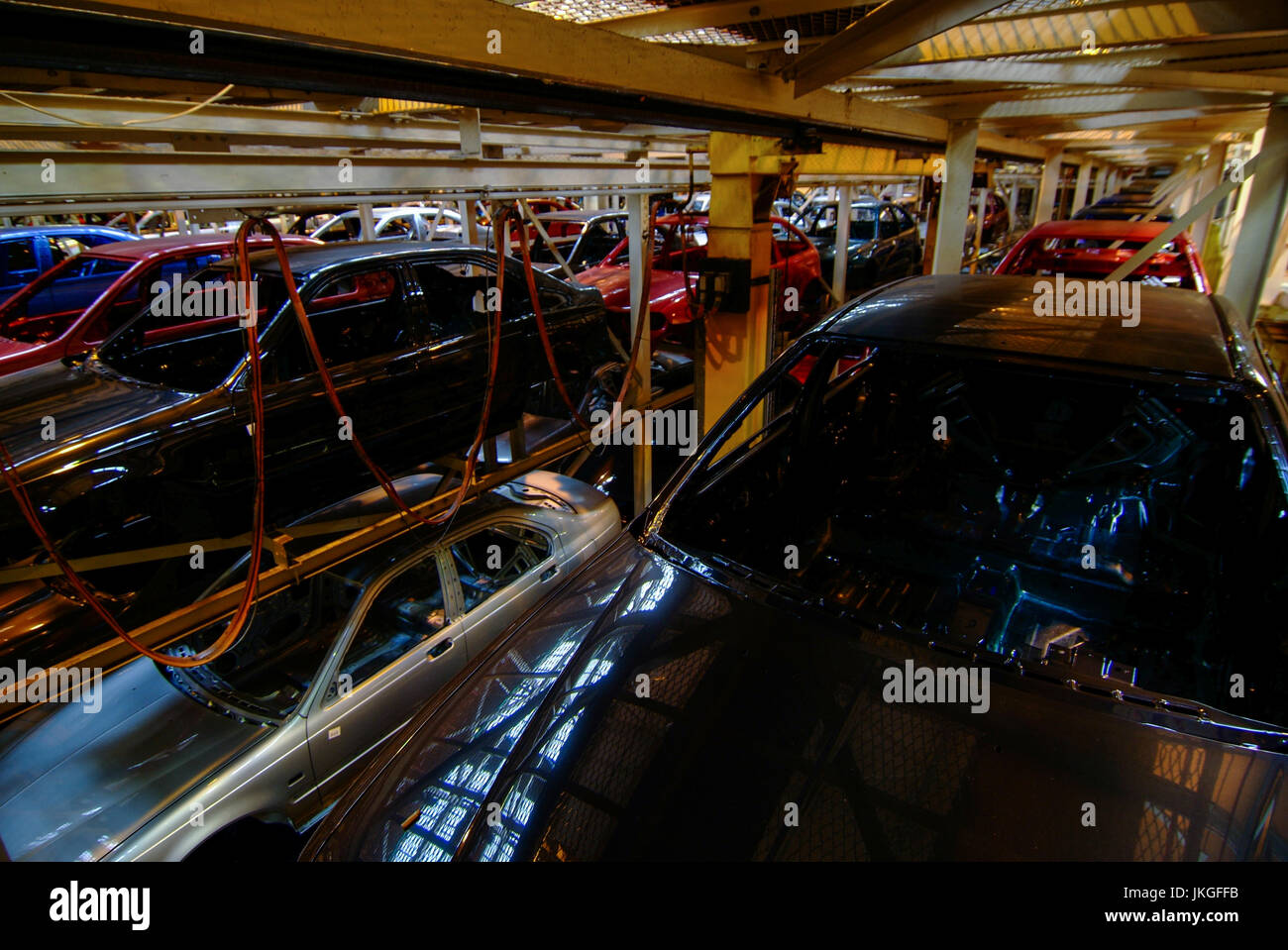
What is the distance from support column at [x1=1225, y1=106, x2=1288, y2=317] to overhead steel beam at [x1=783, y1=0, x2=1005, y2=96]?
508 cm

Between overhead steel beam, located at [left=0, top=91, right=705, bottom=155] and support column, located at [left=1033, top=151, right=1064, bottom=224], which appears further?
support column, located at [left=1033, top=151, right=1064, bottom=224]

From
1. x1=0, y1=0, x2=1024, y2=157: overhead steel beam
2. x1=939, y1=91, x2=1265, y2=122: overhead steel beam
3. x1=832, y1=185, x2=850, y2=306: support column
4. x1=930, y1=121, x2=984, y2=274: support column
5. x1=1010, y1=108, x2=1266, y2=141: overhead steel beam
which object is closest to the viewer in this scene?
x1=0, y1=0, x2=1024, y2=157: overhead steel beam

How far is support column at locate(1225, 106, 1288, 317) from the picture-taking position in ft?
18.9

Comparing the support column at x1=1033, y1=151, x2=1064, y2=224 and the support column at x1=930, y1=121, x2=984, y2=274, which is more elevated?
the support column at x1=1033, y1=151, x2=1064, y2=224

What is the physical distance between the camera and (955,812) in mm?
1421

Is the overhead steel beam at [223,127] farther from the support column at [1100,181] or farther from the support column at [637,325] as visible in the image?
the support column at [1100,181]

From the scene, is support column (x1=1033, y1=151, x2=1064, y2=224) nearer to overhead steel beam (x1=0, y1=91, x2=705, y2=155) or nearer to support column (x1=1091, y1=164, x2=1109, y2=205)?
support column (x1=1091, y1=164, x2=1109, y2=205)

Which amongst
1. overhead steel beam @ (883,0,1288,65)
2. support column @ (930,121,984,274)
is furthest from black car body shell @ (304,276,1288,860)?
support column @ (930,121,984,274)

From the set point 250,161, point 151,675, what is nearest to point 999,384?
point 250,161

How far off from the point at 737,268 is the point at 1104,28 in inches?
90.8

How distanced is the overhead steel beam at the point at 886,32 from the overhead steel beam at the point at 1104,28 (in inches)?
11.4

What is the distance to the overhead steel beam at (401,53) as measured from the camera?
4.48ft

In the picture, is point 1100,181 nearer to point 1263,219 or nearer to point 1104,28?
point 1263,219
